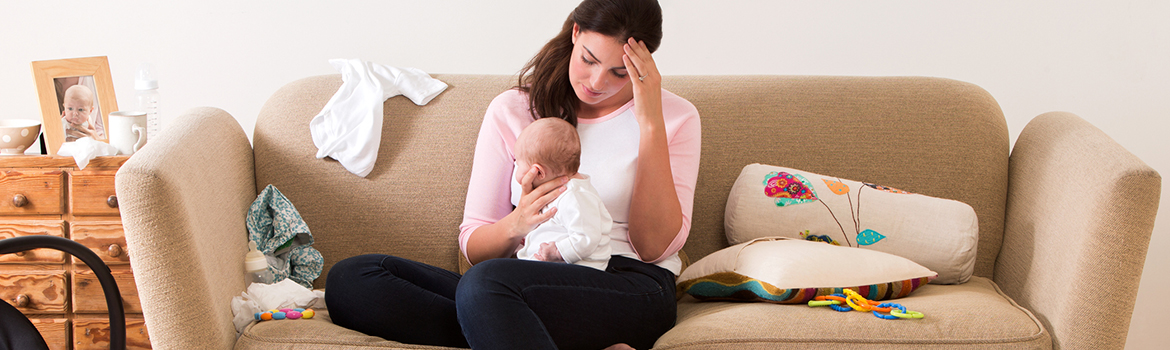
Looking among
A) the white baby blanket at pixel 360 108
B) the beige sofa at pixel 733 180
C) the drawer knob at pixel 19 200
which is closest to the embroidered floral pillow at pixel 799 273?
the beige sofa at pixel 733 180

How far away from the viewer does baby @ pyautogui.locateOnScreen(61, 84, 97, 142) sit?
1731mm

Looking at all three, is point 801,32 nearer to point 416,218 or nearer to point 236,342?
point 416,218

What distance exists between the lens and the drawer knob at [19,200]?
61.1 inches

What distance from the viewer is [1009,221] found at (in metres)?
1.65

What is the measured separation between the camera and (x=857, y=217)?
1569 millimetres

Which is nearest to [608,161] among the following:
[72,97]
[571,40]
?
[571,40]

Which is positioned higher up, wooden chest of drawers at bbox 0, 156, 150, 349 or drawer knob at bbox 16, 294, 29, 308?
wooden chest of drawers at bbox 0, 156, 150, 349

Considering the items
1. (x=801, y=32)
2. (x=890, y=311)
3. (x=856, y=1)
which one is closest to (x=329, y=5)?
(x=801, y=32)

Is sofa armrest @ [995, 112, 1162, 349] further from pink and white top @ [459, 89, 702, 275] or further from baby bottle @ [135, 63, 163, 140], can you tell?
baby bottle @ [135, 63, 163, 140]

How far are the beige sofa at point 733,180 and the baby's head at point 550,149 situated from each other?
1.20ft

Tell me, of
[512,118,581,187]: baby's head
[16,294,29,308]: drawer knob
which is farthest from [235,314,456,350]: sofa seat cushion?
[16,294,29,308]: drawer knob

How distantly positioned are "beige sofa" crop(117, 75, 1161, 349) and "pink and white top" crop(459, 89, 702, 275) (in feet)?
0.66

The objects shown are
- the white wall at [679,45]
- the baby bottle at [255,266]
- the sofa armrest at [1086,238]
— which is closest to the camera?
the sofa armrest at [1086,238]

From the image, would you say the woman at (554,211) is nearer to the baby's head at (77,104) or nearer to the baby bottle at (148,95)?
the baby bottle at (148,95)
